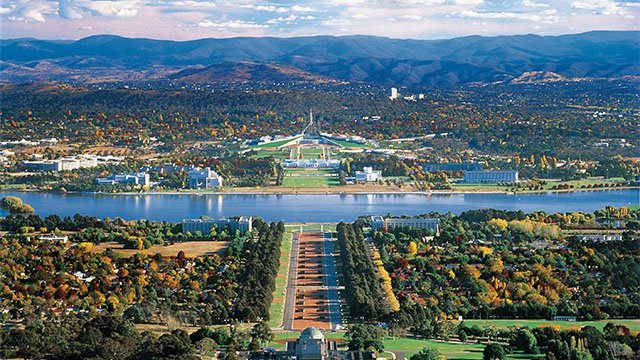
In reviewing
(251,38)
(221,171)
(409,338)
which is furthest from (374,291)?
(251,38)

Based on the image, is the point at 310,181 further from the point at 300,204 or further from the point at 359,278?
the point at 359,278

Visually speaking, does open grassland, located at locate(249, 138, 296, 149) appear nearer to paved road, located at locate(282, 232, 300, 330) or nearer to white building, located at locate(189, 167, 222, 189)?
white building, located at locate(189, 167, 222, 189)

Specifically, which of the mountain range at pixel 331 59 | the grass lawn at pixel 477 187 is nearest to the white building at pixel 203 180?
the grass lawn at pixel 477 187

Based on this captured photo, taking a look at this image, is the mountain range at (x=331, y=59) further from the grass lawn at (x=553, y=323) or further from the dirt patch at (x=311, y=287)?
the grass lawn at (x=553, y=323)

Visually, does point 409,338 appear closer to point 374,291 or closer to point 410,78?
point 374,291

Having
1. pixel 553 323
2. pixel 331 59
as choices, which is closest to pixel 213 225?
pixel 553 323

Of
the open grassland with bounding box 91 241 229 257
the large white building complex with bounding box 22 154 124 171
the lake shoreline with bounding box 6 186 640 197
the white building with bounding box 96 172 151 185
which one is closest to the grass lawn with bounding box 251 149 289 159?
the large white building complex with bounding box 22 154 124 171
